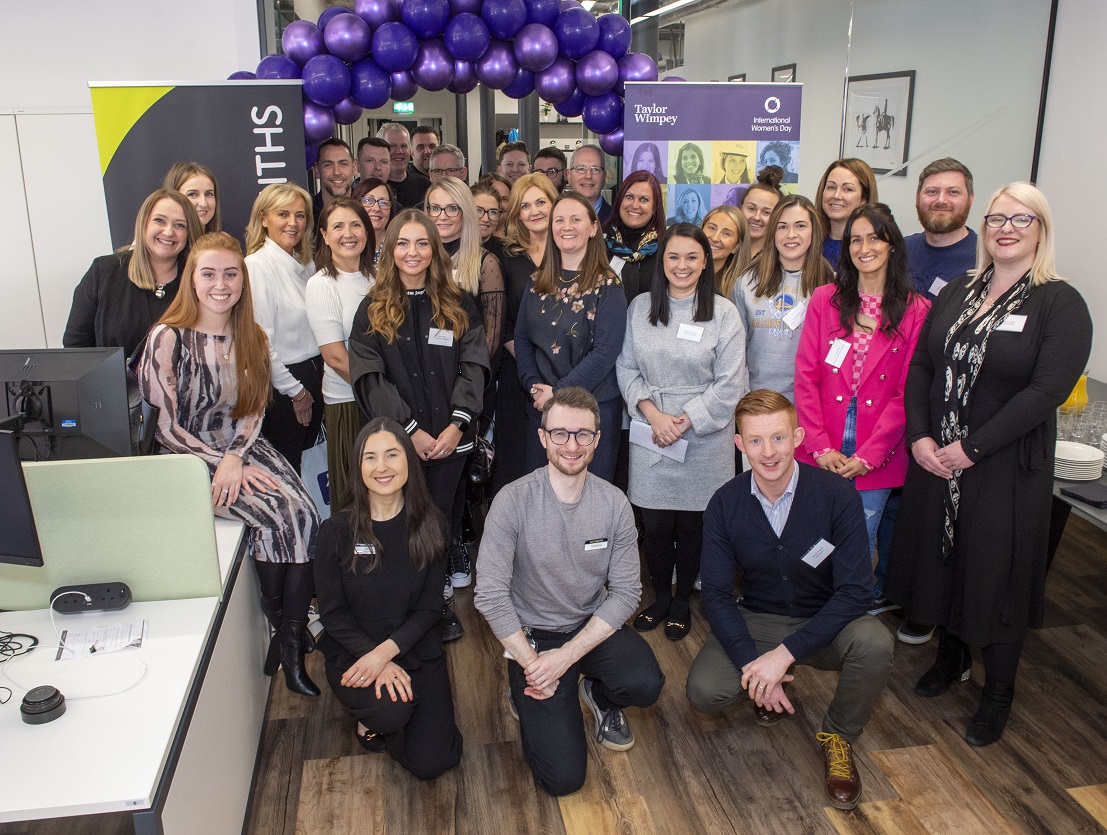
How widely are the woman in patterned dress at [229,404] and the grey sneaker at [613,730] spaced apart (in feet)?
3.41

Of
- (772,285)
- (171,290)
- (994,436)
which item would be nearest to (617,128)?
(772,285)

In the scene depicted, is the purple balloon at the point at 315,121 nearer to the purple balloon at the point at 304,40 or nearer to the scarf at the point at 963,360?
the purple balloon at the point at 304,40

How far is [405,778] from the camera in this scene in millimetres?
2562

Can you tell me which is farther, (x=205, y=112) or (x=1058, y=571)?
(x=205, y=112)

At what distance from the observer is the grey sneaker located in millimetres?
2682

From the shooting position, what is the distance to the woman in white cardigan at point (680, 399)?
3.13 meters

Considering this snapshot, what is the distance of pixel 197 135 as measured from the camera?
167 inches

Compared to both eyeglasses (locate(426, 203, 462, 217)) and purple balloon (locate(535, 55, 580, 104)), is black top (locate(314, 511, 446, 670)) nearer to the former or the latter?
eyeglasses (locate(426, 203, 462, 217))

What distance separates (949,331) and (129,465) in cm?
239

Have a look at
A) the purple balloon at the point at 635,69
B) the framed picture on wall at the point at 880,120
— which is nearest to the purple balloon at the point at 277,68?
the purple balloon at the point at 635,69

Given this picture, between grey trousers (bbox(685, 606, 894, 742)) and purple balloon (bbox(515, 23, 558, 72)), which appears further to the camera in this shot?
purple balloon (bbox(515, 23, 558, 72))

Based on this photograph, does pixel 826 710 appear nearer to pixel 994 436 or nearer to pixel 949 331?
pixel 994 436

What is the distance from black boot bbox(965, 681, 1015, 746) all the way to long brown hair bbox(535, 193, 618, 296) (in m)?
1.92

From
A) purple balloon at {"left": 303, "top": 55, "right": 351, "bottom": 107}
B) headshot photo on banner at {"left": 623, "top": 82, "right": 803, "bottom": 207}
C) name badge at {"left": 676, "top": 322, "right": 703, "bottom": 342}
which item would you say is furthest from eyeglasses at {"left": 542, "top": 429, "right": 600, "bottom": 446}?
purple balloon at {"left": 303, "top": 55, "right": 351, "bottom": 107}
